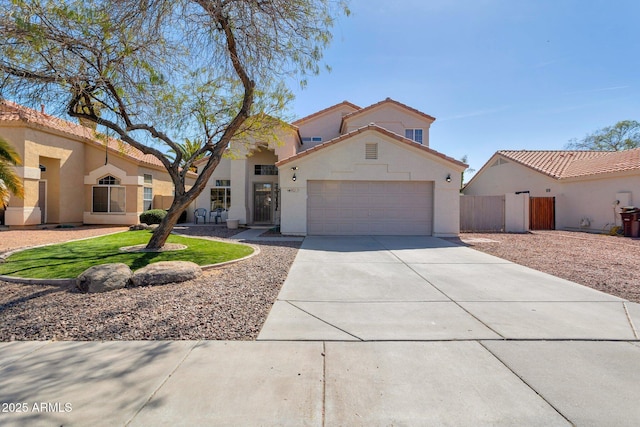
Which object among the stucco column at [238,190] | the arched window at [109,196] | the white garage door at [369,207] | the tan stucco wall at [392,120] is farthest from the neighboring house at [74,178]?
the tan stucco wall at [392,120]

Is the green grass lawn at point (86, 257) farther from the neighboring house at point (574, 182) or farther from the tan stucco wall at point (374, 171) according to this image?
the neighboring house at point (574, 182)

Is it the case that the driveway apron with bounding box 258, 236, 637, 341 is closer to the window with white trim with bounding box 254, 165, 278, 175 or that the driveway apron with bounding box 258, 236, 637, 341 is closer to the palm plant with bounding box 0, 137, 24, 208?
the palm plant with bounding box 0, 137, 24, 208

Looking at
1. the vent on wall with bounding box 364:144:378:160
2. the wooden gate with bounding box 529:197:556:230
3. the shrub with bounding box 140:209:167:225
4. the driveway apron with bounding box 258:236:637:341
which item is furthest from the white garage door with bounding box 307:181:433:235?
the wooden gate with bounding box 529:197:556:230

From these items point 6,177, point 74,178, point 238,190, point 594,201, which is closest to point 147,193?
point 74,178

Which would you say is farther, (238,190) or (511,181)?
(511,181)

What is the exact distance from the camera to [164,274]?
6.23 m

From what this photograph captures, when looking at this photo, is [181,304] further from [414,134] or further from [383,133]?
[414,134]

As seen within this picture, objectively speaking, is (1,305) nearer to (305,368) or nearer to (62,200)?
(305,368)

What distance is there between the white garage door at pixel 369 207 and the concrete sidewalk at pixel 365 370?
8.92 meters

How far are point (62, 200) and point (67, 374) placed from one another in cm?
1809

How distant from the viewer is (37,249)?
9586 mm

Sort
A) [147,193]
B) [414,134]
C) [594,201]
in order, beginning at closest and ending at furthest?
[594,201]
[147,193]
[414,134]

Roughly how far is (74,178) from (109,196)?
1.91 meters

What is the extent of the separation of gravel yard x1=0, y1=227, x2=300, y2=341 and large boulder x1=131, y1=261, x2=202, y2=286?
0.64 feet
